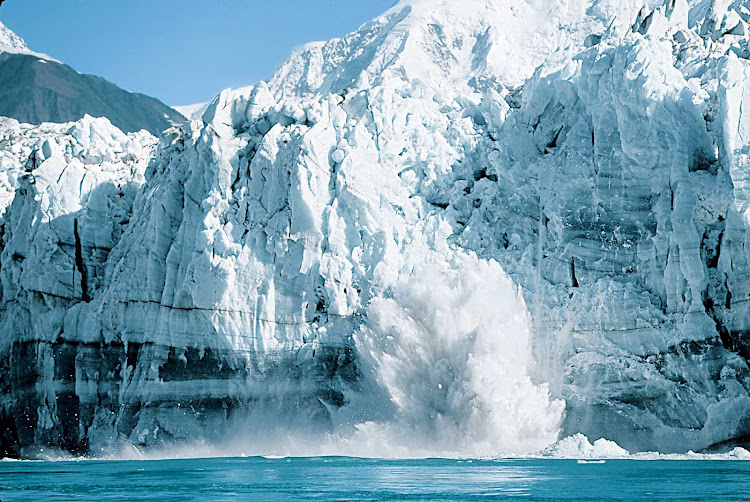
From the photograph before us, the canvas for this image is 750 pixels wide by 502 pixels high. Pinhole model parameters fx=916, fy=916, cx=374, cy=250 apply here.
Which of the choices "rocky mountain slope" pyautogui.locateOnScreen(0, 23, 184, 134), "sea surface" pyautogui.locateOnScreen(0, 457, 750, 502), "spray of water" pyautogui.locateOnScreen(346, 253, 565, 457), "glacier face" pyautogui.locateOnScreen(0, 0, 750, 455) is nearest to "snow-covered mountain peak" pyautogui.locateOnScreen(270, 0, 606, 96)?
"glacier face" pyautogui.locateOnScreen(0, 0, 750, 455)

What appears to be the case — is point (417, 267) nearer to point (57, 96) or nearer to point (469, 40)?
point (469, 40)

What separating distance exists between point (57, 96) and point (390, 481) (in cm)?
7599

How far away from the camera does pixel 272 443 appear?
31.6m

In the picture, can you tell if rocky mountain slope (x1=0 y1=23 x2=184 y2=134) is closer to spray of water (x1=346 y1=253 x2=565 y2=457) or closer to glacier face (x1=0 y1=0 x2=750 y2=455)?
glacier face (x1=0 y1=0 x2=750 y2=455)

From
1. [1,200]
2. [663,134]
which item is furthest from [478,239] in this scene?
[1,200]

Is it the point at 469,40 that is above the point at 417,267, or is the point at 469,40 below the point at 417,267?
above

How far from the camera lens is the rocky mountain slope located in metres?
85.2

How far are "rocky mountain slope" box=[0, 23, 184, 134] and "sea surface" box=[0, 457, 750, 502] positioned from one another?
211 feet

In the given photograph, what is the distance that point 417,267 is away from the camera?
31422mm

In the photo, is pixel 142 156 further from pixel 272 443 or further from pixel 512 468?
pixel 512 468

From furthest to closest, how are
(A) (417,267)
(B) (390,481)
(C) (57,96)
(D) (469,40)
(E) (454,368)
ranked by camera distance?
(C) (57,96) → (D) (469,40) → (A) (417,267) → (E) (454,368) → (B) (390,481)

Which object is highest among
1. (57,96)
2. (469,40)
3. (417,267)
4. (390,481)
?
(57,96)

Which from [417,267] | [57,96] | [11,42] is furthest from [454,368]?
[11,42]

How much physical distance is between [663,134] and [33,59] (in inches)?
2964
